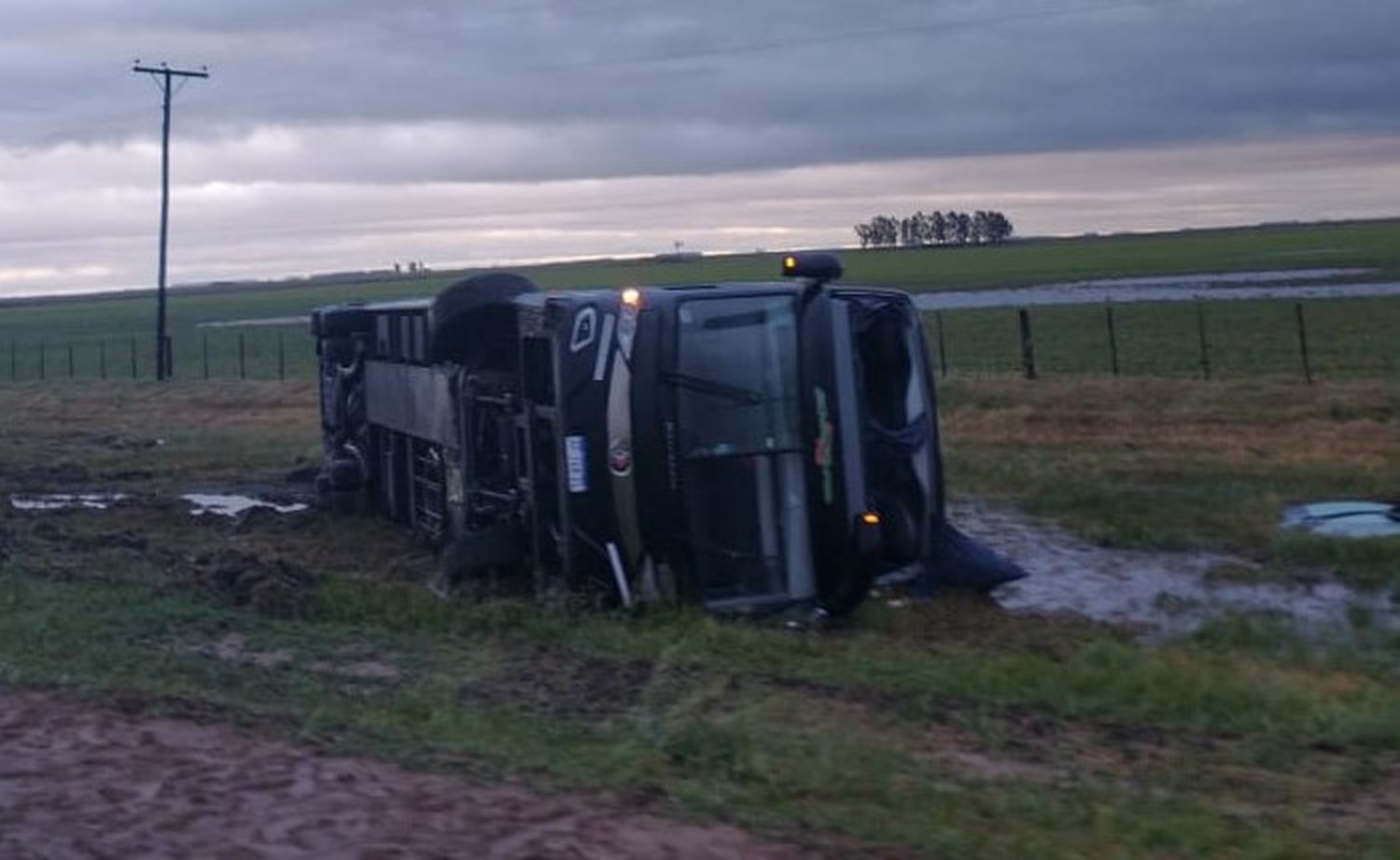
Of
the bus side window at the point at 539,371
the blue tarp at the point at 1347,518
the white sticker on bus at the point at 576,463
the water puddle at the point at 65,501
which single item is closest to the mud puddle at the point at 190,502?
the water puddle at the point at 65,501

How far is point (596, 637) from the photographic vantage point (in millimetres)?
14492

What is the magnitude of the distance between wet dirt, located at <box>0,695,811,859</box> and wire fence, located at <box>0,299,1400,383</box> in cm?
2781

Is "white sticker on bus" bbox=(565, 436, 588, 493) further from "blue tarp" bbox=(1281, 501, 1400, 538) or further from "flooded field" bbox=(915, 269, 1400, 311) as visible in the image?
"flooded field" bbox=(915, 269, 1400, 311)

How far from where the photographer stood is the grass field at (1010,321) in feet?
155

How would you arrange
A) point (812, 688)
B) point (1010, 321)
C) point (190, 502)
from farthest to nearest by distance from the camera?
point (1010, 321)
point (190, 502)
point (812, 688)

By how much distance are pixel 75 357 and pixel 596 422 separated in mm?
67869

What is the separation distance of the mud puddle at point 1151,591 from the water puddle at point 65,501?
10.3m

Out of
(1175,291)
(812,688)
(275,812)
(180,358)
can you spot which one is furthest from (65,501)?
(1175,291)

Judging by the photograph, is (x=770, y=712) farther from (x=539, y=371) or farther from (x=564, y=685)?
(x=539, y=371)

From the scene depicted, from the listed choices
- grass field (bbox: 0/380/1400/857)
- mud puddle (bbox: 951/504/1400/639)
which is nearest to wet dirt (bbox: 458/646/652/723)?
grass field (bbox: 0/380/1400/857)

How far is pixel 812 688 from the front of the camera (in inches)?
492

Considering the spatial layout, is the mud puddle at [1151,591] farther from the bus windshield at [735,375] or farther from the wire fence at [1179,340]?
the wire fence at [1179,340]

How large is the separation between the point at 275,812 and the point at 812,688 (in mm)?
4314

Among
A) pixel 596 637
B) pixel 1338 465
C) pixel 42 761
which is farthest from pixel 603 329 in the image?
pixel 1338 465
